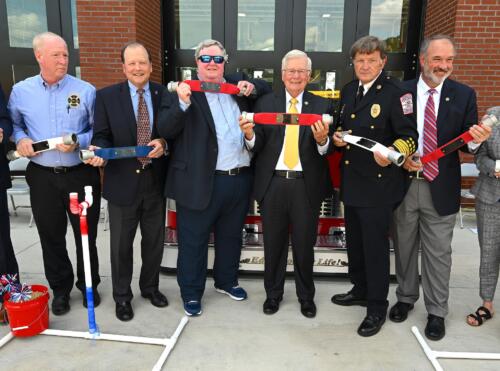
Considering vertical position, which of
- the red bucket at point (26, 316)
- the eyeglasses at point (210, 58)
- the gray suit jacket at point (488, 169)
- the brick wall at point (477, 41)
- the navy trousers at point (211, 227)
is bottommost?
the red bucket at point (26, 316)

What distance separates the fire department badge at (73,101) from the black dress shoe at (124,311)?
4.95 feet

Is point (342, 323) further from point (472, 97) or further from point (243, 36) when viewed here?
point (243, 36)

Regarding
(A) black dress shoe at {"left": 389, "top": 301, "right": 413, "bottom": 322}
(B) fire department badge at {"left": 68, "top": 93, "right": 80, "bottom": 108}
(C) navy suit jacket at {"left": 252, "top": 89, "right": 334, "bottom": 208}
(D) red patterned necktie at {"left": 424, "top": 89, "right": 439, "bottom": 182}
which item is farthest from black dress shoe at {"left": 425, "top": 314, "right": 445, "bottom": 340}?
(B) fire department badge at {"left": 68, "top": 93, "right": 80, "bottom": 108}

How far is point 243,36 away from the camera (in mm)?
7062

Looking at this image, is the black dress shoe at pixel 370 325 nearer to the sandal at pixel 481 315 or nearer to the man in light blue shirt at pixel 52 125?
the sandal at pixel 481 315

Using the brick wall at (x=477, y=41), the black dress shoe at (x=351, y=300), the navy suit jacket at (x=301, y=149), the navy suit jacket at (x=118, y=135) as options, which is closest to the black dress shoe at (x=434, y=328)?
the black dress shoe at (x=351, y=300)

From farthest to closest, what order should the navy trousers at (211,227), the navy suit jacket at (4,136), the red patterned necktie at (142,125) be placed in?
the navy trousers at (211,227), the red patterned necktie at (142,125), the navy suit jacket at (4,136)

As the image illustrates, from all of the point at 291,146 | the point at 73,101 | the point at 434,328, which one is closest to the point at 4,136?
the point at 73,101

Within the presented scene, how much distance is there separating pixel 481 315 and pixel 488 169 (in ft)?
3.75

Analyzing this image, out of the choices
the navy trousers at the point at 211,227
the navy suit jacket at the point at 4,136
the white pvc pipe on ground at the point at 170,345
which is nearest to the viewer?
the white pvc pipe on ground at the point at 170,345

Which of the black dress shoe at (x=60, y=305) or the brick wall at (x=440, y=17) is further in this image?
the brick wall at (x=440, y=17)

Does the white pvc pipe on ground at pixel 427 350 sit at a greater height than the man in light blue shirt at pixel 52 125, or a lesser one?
lesser

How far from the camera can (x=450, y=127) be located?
2713 millimetres

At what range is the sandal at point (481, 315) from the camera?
10.0 ft
